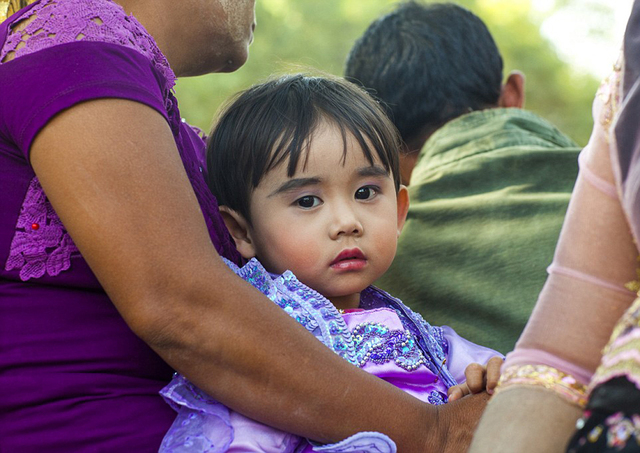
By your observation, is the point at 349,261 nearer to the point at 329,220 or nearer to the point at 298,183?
the point at 329,220

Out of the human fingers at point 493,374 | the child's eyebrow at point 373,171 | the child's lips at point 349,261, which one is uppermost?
the child's eyebrow at point 373,171

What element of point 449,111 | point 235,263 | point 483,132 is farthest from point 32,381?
point 449,111

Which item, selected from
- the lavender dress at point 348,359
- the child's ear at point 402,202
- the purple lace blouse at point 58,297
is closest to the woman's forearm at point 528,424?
the lavender dress at point 348,359

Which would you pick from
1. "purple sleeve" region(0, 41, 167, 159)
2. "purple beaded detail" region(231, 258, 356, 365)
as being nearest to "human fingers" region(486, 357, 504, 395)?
"purple beaded detail" region(231, 258, 356, 365)

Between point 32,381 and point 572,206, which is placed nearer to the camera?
point 572,206

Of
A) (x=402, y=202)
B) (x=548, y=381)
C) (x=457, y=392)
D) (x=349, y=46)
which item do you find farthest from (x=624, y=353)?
(x=349, y=46)

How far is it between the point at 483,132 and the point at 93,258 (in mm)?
2152

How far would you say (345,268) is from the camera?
2.49 metres

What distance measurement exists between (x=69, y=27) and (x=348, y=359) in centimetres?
103

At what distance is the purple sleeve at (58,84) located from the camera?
185 centimetres

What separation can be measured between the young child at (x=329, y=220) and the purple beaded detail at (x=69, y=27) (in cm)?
57

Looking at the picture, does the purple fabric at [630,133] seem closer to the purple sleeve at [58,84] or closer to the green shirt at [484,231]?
the purple sleeve at [58,84]

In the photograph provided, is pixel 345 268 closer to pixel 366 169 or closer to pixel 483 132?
pixel 366 169

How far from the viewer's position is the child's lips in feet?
8.16
